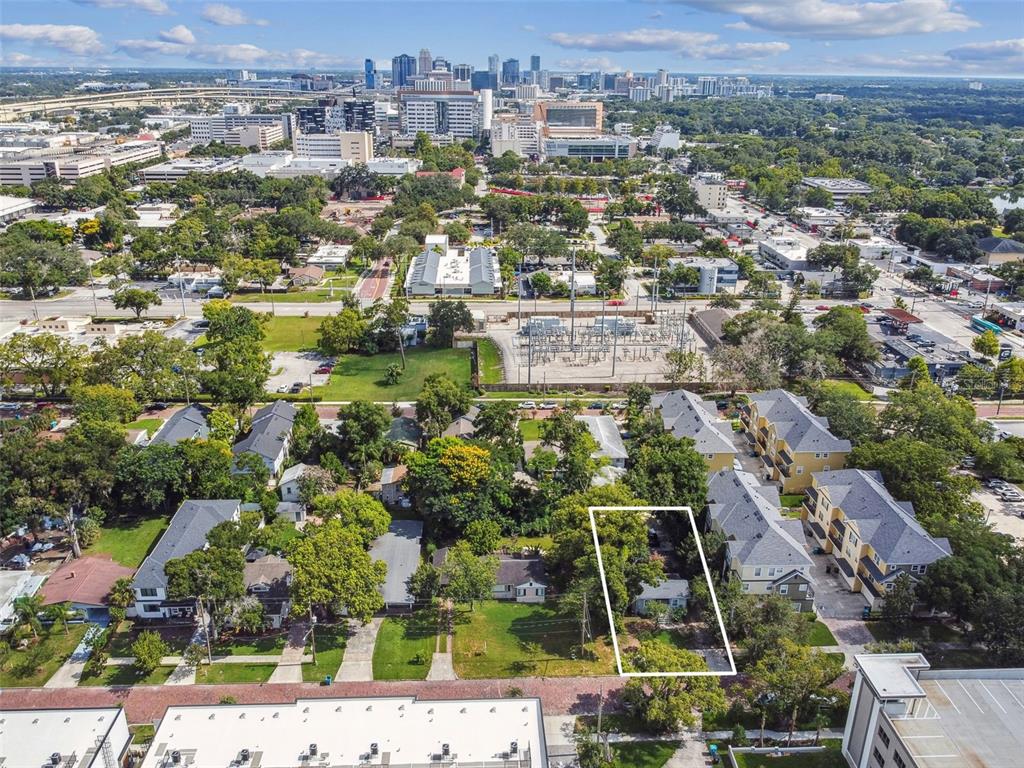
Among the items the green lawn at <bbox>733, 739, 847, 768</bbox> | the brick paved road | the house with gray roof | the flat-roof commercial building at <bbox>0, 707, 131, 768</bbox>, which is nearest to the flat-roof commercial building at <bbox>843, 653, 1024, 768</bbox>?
the green lawn at <bbox>733, 739, 847, 768</bbox>

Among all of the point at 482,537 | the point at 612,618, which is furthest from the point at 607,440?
the point at 612,618

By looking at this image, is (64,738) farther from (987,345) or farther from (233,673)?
(987,345)

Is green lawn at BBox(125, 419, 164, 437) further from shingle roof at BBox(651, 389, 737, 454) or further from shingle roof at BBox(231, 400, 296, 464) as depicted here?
shingle roof at BBox(651, 389, 737, 454)

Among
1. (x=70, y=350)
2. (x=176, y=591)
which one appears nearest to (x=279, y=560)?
(x=176, y=591)

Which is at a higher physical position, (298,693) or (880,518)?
(880,518)

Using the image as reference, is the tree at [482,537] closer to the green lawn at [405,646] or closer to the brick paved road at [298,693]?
the green lawn at [405,646]

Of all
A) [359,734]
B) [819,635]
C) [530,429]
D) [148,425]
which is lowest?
[819,635]
